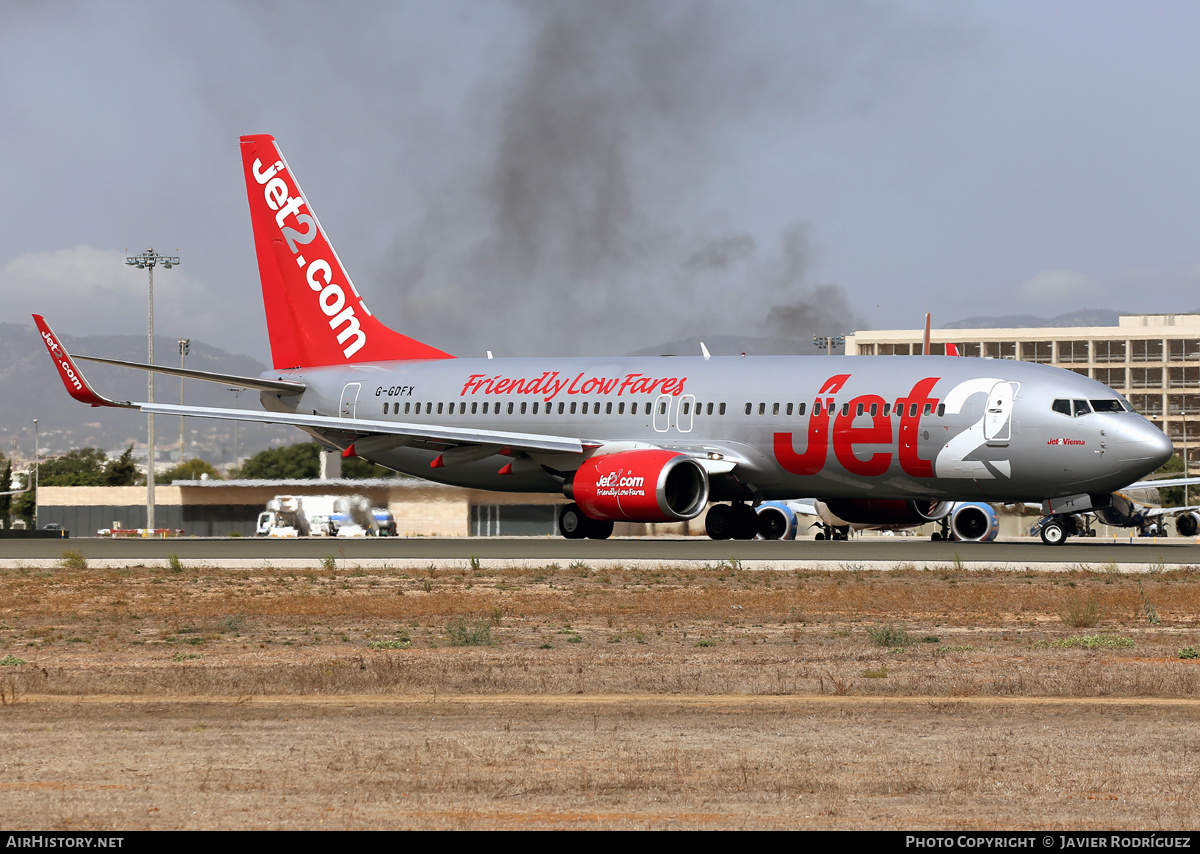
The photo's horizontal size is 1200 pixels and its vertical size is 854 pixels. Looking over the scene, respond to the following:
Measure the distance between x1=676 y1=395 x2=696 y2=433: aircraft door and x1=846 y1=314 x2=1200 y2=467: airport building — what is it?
117067 millimetres

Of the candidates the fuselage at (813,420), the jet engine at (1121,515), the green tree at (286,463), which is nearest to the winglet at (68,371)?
the fuselage at (813,420)

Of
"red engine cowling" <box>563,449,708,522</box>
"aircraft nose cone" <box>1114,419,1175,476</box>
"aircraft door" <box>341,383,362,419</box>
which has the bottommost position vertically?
"red engine cowling" <box>563,449,708,522</box>

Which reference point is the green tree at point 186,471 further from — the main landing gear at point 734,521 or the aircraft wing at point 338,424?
→ the main landing gear at point 734,521

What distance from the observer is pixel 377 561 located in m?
27.1

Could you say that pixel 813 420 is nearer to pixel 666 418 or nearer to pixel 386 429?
pixel 666 418

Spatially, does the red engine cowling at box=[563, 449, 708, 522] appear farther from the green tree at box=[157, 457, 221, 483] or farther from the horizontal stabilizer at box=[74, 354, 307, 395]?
the green tree at box=[157, 457, 221, 483]

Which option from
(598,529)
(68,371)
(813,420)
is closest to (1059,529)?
(813,420)

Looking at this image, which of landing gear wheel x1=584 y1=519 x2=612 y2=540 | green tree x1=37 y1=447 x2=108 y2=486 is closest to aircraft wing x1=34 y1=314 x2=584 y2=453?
landing gear wheel x1=584 y1=519 x2=612 y2=540

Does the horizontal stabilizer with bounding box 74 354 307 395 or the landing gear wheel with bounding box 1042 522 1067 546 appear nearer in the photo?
the horizontal stabilizer with bounding box 74 354 307 395

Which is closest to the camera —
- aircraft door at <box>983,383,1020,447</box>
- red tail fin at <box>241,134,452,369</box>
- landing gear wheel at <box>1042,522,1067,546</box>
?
aircraft door at <box>983,383,1020,447</box>

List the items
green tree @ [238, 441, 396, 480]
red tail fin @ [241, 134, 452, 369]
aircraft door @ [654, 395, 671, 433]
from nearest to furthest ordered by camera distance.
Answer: aircraft door @ [654, 395, 671, 433]
red tail fin @ [241, 134, 452, 369]
green tree @ [238, 441, 396, 480]

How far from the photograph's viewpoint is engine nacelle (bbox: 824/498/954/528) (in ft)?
116

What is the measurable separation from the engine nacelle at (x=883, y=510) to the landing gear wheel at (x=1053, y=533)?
652cm
